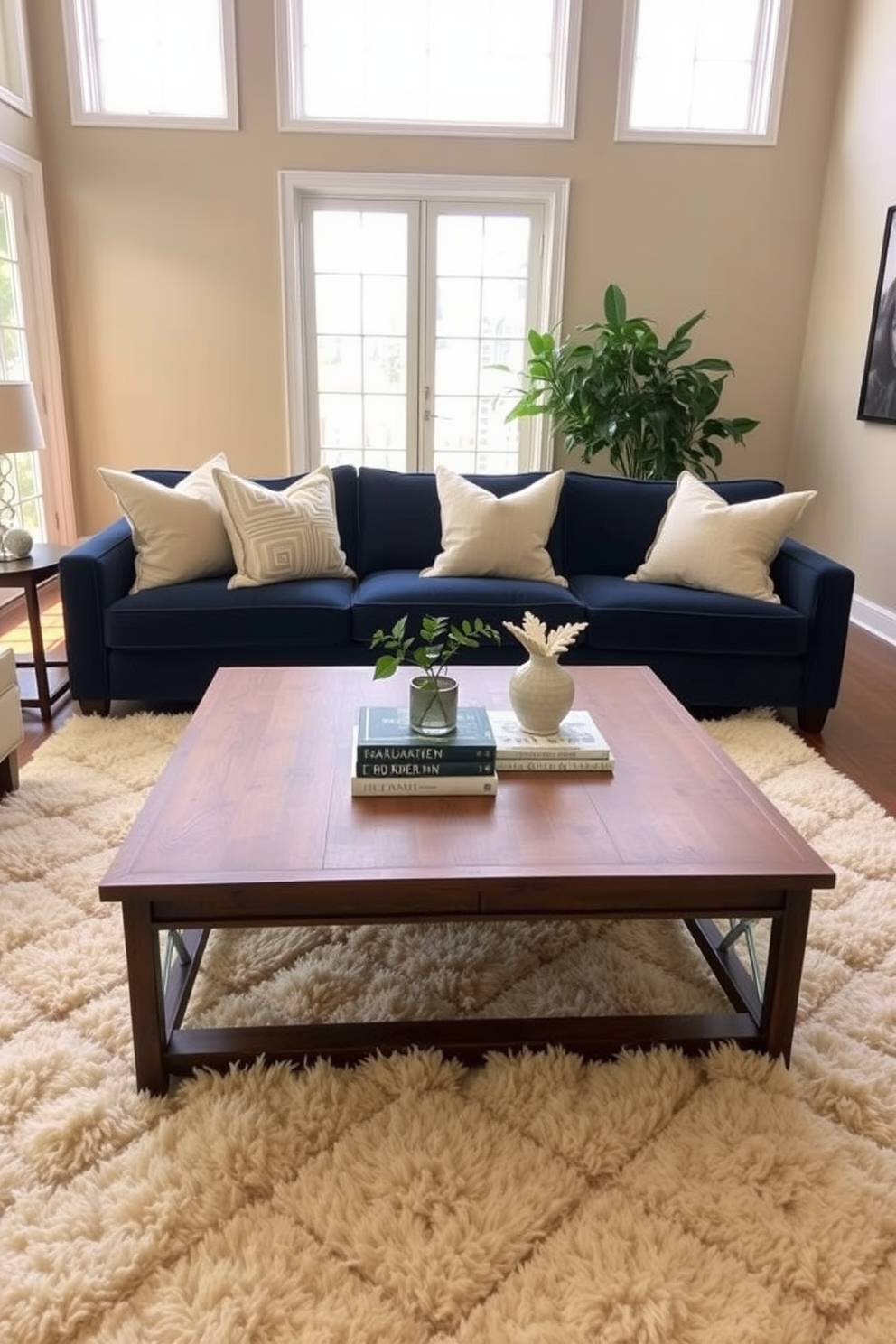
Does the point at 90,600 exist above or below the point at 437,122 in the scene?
below

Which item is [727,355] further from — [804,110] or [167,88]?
[167,88]

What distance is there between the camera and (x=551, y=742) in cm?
195

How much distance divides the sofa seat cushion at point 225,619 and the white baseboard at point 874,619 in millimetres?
2579

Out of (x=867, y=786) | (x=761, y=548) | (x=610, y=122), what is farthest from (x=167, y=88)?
(x=867, y=786)

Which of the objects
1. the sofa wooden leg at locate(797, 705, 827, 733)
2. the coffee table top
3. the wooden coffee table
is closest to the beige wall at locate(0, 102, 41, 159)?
the coffee table top

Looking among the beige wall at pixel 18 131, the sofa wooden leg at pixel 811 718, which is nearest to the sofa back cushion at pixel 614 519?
the sofa wooden leg at pixel 811 718

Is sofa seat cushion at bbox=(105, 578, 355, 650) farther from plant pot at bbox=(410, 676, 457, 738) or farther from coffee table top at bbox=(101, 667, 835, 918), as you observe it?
plant pot at bbox=(410, 676, 457, 738)

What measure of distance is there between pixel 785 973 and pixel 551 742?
0.61 m

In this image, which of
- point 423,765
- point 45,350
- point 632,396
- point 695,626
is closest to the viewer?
point 423,765

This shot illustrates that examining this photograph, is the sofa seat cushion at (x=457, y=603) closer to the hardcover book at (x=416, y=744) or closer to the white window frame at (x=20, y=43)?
the hardcover book at (x=416, y=744)

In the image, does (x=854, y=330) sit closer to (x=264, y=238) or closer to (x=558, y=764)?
(x=264, y=238)

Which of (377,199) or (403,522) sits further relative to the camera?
(377,199)

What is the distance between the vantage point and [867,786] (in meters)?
2.89

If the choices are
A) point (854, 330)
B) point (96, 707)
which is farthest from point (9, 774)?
point (854, 330)
